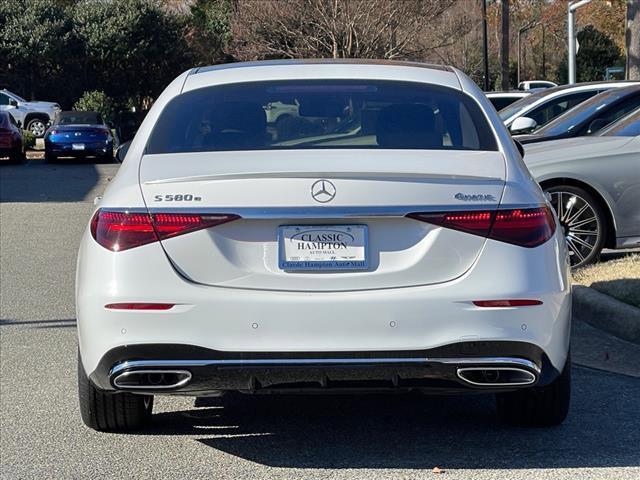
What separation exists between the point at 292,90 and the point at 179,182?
114 centimetres

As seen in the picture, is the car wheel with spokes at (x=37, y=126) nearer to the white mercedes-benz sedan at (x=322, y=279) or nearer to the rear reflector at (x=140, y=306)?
the white mercedes-benz sedan at (x=322, y=279)

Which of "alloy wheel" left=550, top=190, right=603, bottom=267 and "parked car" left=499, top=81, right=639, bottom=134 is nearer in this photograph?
"alloy wheel" left=550, top=190, right=603, bottom=267

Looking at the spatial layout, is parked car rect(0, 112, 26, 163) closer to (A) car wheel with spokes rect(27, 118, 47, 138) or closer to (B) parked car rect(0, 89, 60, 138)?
(B) parked car rect(0, 89, 60, 138)

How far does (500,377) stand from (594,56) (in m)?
55.6

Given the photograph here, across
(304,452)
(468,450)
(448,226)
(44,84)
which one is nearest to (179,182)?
(448,226)

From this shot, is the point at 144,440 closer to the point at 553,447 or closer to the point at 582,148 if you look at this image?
the point at 553,447

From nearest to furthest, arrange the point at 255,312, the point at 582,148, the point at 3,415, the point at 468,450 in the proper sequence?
the point at 255,312 < the point at 468,450 < the point at 3,415 < the point at 582,148

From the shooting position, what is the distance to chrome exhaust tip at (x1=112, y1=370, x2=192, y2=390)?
A: 4727mm

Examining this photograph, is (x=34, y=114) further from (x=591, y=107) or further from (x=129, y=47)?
(x=591, y=107)

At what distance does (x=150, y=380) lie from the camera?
480 cm

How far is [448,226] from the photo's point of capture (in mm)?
4641

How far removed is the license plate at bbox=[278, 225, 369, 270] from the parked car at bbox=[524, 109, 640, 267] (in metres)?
5.27

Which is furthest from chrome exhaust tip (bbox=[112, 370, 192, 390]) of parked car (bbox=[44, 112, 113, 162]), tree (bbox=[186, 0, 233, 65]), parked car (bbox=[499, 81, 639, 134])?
tree (bbox=[186, 0, 233, 65])

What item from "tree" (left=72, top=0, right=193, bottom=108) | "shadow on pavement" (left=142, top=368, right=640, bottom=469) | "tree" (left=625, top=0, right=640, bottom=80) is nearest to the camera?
"shadow on pavement" (left=142, top=368, right=640, bottom=469)
